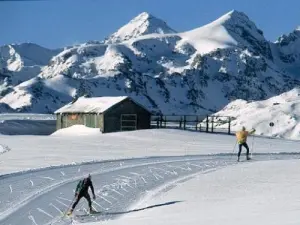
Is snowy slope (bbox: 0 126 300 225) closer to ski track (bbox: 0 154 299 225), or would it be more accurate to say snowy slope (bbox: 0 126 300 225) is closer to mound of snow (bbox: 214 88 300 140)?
ski track (bbox: 0 154 299 225)

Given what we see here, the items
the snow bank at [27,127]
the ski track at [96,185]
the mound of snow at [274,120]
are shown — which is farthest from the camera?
the snow bank at [27,127]

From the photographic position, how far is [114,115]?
61.4m

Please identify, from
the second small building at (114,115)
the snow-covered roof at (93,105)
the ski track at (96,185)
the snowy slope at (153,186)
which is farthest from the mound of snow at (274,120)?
the ski track at (96,185)

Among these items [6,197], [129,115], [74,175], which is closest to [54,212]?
[6,197]

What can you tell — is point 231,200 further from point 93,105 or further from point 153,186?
point 93,105

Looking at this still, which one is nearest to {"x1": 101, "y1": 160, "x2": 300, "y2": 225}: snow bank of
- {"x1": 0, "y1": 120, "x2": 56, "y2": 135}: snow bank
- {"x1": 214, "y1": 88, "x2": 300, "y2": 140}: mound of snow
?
{"x1": 214, "y1": 88, "x2": 300, "y2": 140}: mound of snow

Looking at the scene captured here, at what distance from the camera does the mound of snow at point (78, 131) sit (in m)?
60.8

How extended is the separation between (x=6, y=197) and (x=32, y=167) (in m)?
8.95

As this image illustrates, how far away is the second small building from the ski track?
1069 inches

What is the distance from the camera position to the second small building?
60812 millimetres

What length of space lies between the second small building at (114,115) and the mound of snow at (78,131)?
42 centimetres

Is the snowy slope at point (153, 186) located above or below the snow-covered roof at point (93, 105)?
below

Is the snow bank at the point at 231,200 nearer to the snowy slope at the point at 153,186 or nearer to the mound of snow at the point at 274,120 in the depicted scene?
the snowy slope at the point at 153,186

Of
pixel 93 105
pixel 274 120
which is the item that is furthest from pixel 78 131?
pixel 274 120
